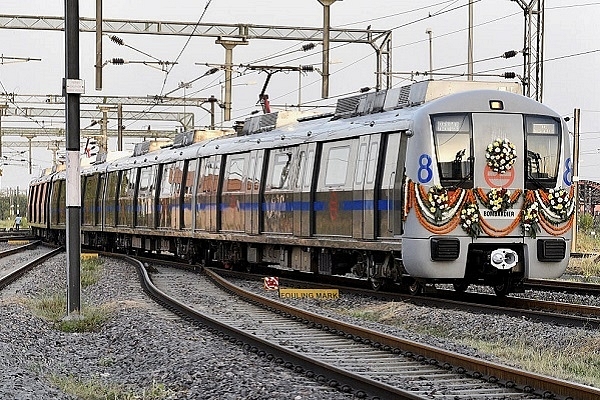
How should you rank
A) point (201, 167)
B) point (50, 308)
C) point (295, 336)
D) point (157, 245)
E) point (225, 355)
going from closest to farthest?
1. point (225, 355)
2. point (295, 336)
3. point (50, 308)
4. point (201, 167)
5. point (157, 245)

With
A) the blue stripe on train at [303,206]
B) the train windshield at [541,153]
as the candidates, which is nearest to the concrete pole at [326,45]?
the blue stripe on train at [303,206]

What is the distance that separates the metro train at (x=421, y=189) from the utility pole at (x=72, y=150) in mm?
4596

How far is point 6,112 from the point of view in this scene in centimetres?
6806

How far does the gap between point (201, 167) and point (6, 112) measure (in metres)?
45.2

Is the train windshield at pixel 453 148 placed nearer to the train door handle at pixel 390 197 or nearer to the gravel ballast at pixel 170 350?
the train door handle at pixel 390 197

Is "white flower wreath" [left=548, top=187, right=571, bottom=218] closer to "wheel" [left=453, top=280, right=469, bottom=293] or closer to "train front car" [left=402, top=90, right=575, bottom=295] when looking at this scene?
"train front car" [left=402, top=90, right=575, bottom=295]

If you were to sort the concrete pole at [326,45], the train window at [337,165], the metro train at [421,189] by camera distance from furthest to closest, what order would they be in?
1. the concrete pole at [326,45]
2. the train window at [337,165]
3. the metro train at [421,189]

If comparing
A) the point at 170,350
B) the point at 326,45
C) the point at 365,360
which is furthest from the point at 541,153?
the point at 326,45

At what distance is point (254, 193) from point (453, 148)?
7.35m

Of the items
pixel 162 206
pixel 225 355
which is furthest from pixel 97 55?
pixel 225 355

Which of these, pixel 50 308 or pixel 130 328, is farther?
pixel 50 308

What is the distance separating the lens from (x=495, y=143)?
15.8m

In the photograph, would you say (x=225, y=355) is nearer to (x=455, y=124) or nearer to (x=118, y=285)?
(x=455, y=124)

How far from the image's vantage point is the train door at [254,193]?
21969 millimetres
